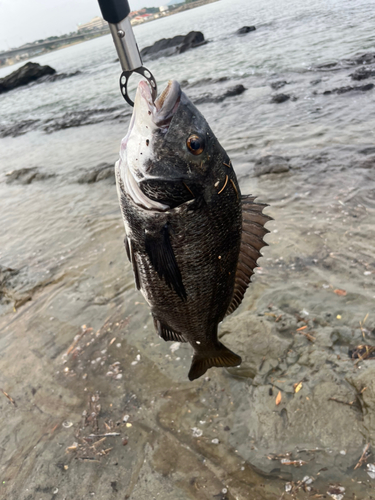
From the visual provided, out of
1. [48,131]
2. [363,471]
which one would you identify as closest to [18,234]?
[363,471]

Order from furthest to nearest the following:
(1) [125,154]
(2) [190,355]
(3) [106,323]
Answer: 1. (3) [106,323]
2. (2) [190,355]
3. (1) [125,154]

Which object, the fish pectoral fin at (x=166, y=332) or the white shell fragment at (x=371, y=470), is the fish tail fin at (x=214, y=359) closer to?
the fish pectoral fin at (x=166, y=332)

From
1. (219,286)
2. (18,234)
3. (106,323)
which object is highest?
(219,286)

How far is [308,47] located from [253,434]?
69.5ft

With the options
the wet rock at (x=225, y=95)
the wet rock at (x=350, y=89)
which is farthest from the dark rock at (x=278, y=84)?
the wet rock at (x=350, y=89)

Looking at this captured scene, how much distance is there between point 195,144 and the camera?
2.04 meters

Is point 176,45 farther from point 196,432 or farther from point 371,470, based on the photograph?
point 371,470

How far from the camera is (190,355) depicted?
3.59 meters

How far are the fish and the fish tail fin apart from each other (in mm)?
661

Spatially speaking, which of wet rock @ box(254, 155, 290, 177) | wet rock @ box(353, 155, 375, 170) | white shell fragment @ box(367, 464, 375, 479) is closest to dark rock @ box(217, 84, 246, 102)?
wet rock @ box(254, 155, 290, 177)

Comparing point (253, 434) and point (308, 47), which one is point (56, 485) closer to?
point (253, 434)

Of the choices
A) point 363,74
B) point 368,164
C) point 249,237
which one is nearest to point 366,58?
point 363,74

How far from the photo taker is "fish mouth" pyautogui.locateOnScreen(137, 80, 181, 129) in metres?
1.99

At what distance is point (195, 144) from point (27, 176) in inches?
381
